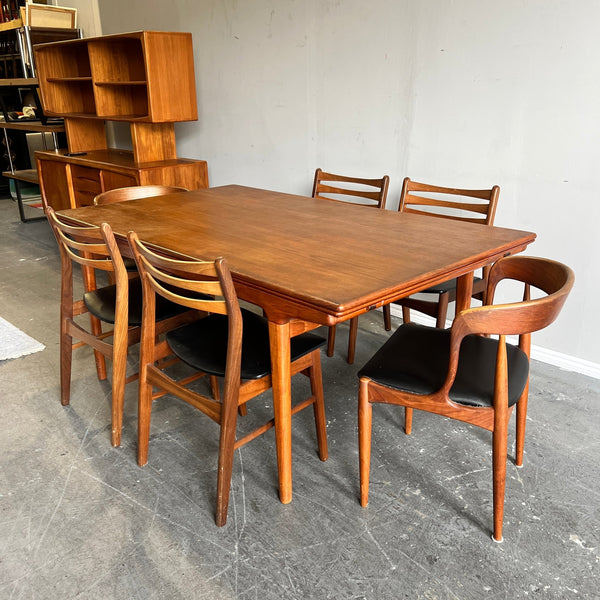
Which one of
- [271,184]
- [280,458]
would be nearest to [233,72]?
[271,184]

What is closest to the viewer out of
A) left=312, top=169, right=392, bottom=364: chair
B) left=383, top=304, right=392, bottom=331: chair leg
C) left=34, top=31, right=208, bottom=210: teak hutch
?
left=312, top=169, right=392, bottom=364: chair

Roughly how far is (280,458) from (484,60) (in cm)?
201

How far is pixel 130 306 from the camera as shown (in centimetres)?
208

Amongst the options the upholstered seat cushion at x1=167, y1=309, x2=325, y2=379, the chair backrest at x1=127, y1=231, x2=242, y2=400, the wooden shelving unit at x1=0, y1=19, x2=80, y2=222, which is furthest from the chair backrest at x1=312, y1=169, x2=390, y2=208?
the wooden shelving unit at x1=0, y1=19, x2=80, y2=222

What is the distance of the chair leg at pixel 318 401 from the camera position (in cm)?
180

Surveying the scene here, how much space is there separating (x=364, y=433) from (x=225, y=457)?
41 cm

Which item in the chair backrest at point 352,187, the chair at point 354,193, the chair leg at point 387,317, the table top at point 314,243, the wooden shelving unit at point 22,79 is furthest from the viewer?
the wooden shelving unit at point 22,79

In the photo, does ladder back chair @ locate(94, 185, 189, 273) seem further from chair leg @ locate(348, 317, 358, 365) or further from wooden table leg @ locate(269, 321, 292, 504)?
wooden table leg @ locate(269, 321, 292, 504)

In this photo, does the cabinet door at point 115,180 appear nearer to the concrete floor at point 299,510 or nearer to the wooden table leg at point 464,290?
the concrete floor at point 299,510

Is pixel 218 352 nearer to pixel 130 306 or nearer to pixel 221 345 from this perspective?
pixel 221 345

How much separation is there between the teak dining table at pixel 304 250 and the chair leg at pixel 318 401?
0.22 metres

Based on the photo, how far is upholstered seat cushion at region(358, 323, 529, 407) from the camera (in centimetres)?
148

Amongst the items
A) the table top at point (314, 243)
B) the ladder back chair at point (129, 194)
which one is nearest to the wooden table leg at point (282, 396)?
the table top at point (314, 243)

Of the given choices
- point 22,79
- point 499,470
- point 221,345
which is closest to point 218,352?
point 221,345
